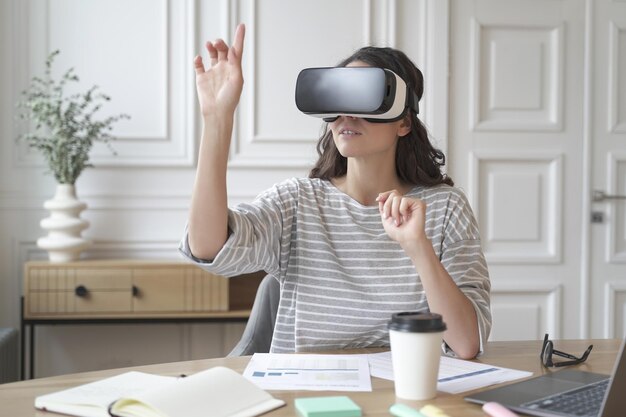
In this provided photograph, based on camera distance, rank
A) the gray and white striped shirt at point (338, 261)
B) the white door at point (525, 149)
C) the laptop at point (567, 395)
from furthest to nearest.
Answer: the white door at point (525, 149) → the gray and white striped shirt at point (338, 261) → the laptop at point (567, 395)

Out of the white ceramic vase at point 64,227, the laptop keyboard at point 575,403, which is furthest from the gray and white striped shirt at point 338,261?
the white ceramic vase at point 64,227

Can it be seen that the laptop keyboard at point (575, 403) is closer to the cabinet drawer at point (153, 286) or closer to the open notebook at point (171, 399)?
the open notebook at point (171, 399)

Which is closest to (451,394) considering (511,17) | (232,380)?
(232,380)

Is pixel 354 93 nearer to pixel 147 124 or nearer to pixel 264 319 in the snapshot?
pixel 264 319

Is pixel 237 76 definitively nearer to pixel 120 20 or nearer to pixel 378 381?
pixel 378 381

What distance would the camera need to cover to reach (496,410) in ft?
3.45

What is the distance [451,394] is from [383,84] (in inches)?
22.6

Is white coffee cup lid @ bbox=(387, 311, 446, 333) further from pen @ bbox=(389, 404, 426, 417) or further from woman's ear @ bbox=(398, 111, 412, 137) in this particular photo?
woman's ear @ bbox=(398, 111, 412, 137)

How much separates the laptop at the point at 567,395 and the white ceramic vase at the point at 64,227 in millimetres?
2062

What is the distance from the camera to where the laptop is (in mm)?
979

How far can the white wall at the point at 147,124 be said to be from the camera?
10.4 feet

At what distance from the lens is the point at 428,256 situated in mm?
1463

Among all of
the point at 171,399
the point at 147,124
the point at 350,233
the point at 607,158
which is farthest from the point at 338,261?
the point at 607,158

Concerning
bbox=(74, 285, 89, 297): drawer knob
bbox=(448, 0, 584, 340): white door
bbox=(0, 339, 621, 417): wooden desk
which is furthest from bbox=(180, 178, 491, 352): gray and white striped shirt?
bbox=(448, 0, 584, 340): white door
